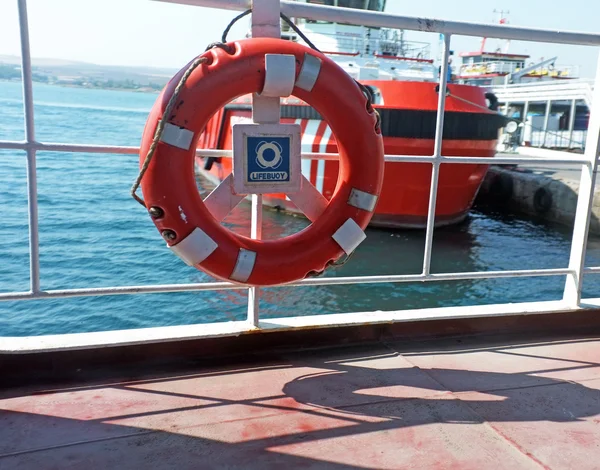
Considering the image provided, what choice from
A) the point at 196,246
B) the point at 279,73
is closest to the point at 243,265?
the point at 196,246

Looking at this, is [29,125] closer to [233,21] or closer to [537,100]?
[233,21]

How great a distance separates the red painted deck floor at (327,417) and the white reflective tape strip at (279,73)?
31.3 inches

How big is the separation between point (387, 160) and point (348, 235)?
33cm

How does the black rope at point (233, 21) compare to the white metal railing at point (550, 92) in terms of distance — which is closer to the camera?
the black rope at point (233, 21)

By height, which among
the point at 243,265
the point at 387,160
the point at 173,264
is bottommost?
the point at 173,264

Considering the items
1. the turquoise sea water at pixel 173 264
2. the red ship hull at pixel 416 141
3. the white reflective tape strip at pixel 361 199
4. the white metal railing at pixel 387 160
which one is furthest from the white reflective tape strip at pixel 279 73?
the red ship hull at pixel 416 141

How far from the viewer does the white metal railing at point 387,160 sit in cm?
146

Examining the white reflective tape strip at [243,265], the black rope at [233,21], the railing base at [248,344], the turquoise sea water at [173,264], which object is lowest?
the turquoise sea water at [173,264]

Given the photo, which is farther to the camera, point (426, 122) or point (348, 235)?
point (426, 122)

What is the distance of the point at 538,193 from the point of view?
32.7 feet

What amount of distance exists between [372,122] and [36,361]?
3.71 ft

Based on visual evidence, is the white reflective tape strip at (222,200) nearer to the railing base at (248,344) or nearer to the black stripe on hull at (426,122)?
the railing base at (248,344)

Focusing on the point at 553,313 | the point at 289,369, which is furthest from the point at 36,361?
the point at 553,313

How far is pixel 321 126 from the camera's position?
671cm
